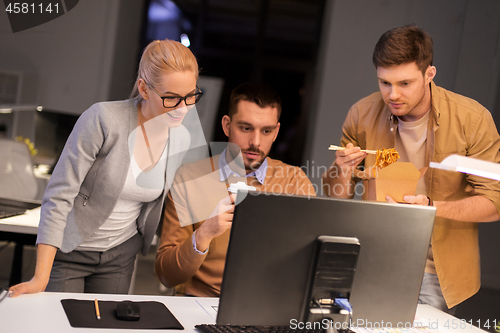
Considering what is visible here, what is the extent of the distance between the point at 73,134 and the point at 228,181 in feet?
2.21

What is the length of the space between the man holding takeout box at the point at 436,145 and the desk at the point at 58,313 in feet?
1.33

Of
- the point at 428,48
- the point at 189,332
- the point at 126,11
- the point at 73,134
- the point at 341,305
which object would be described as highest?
the point at 126,11

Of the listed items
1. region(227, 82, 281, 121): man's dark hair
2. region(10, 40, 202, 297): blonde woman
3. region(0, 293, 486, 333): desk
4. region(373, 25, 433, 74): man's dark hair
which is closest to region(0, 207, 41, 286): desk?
region(10, 40, 202, 297): blonde woman

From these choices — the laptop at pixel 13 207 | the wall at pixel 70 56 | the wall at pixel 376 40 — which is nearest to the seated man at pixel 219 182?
the laptop at pixel 13 207

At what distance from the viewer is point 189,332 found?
118cm

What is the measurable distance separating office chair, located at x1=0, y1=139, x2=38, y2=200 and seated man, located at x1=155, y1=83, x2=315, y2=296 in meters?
1.65

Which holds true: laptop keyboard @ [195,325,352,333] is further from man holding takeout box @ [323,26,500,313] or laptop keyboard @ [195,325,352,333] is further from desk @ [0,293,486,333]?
man holding takeout box @ [323,26,500,313]

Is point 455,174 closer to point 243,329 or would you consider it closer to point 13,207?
point 243,329

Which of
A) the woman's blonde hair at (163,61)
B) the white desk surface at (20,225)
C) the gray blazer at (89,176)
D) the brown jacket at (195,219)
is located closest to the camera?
the gray blazer at (89,176)

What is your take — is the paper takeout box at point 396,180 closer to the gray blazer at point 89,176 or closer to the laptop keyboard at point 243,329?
the laptop keyboard at point 243,329

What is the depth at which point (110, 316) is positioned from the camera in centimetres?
120

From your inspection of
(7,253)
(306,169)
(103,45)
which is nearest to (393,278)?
(7,253)

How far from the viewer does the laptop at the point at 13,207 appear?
222 cm

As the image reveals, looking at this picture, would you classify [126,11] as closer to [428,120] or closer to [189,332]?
[428,120]
